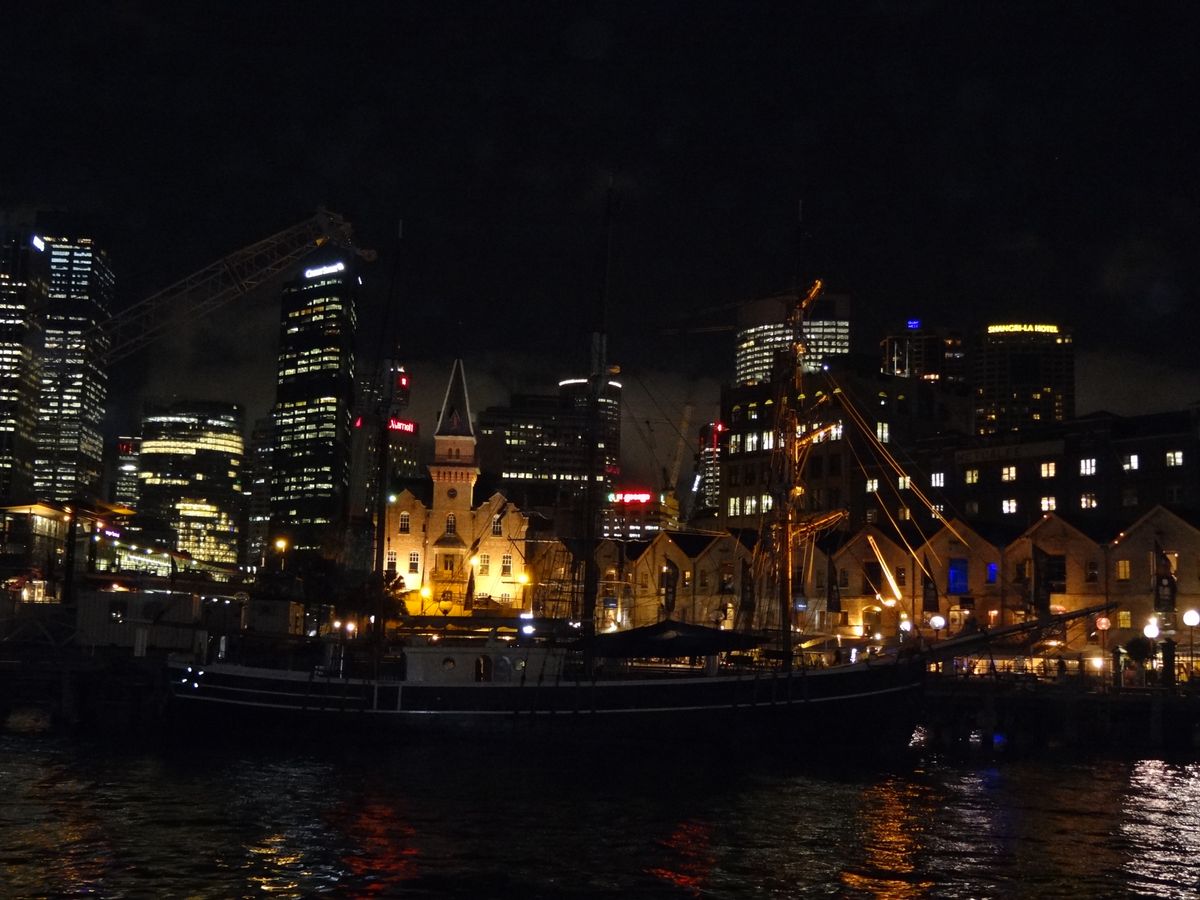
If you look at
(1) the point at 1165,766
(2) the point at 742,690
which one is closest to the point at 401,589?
(2) the point at 742,690

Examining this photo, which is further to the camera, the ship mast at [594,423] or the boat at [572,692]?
the ship mast at [594,423]

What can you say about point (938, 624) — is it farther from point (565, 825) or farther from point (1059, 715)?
point (565, 825)

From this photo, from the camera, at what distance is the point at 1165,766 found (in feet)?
202

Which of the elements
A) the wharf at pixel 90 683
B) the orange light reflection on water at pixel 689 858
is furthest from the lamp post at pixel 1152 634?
the wharf at pixel 90 683

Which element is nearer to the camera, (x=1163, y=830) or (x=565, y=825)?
(x=565, y=825)

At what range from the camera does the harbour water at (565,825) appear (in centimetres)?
3378

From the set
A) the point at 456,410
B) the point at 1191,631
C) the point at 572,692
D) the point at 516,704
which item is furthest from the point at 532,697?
the point at 456,410

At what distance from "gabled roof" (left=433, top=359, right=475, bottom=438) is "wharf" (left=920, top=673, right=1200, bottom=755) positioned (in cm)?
7028

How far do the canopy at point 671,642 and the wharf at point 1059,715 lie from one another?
1074cm

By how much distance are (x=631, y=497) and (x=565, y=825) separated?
396ft

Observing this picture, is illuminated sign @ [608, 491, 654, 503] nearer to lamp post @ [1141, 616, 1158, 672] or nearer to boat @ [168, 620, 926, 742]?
lamp post @ [1141, 616, 1158, 672]

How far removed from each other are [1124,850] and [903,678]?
26.0m

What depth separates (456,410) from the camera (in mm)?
137625

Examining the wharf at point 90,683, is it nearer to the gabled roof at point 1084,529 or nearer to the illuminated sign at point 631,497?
the gabled roof at point 1084,529
